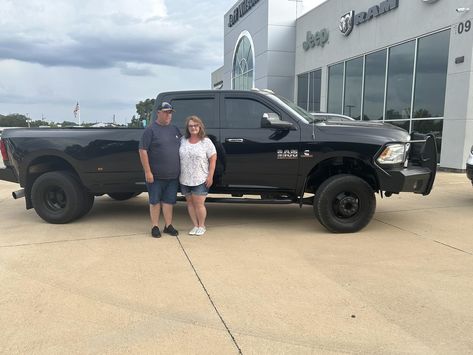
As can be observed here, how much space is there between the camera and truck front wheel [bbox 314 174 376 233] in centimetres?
560

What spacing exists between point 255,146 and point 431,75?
9.85 m

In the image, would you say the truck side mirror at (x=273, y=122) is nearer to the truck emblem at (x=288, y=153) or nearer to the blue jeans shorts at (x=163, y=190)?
the truck emblem at (x=288, y=153)

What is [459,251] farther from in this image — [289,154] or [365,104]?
[365,104]

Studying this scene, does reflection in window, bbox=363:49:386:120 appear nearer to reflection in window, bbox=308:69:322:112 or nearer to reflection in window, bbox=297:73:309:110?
reflection in window, bbox=308:69:322:112

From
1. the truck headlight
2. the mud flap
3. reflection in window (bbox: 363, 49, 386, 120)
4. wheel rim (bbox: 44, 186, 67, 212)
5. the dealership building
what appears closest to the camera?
the truck headlight

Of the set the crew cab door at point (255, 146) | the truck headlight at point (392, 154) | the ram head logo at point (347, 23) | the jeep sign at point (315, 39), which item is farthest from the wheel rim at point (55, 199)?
the jeep sign at point (315, 39)

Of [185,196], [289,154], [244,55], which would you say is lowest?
[185,196]

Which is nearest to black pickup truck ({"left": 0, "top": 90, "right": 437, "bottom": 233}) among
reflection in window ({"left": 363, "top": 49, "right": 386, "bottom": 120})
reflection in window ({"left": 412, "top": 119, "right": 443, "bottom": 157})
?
reflection in window ({"left": 412, "top": 119, "right": 443, "bottom": 157})

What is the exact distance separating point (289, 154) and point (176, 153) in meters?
1.47

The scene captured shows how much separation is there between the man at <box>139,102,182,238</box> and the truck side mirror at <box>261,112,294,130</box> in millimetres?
1101

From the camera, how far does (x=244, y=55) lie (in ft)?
95.3

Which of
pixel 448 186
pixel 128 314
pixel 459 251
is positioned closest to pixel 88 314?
pixel 128 314

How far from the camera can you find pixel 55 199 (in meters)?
6.51

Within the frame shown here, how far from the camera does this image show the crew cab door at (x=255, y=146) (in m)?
5.74
